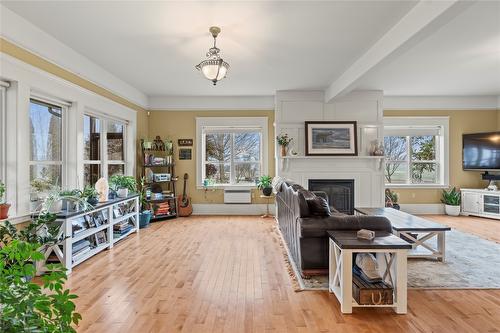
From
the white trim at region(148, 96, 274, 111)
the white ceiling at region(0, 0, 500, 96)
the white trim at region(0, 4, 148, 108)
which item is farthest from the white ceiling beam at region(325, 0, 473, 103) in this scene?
the white trim at region(0, 4, 148, 108)

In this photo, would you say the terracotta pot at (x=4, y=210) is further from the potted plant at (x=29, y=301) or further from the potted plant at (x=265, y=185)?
the potted plant at (x=265, y=185)

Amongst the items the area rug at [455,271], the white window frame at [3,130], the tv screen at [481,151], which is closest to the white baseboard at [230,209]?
the area rug at [455,271]

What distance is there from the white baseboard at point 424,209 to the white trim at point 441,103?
2281 millimetres

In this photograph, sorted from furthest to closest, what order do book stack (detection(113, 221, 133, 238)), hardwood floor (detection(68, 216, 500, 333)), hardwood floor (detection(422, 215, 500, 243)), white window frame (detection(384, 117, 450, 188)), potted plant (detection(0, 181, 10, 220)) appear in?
white window frame (detection(384, 117, 450, 188)), hardwood floor (detection(422, 215, 500, 243)), book stack (detection(113, 221, 133, 238)), potted plant (detection(0, 181, 10, 220)), hardwood floor (detection(68, 216, 500, 333))

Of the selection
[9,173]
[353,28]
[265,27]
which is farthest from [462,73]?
[9,173]

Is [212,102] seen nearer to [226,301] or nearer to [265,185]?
[265,185]

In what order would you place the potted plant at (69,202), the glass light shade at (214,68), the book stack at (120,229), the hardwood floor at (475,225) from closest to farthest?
the glass light shade at (214,68)
the potted plant at (69,202)
the book stack at (120,229)
the hardwood floor at (475,225)

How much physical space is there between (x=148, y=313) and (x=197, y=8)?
9.06 feet

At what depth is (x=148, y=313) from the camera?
2.38 meters

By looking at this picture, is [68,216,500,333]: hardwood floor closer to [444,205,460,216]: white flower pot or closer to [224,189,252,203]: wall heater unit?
[224,189,252,203]: wall heater unit

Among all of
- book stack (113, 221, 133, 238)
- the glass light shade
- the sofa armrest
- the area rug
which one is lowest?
the area rug

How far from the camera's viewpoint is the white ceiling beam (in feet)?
7.95

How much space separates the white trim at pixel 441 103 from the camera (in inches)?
268

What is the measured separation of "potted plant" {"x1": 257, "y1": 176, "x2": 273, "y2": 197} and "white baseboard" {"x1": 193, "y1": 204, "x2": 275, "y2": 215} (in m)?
0.54
